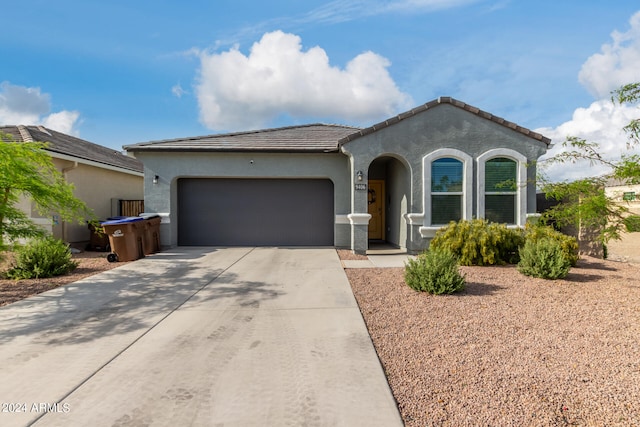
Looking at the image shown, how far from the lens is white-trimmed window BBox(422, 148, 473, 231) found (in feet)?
33.5

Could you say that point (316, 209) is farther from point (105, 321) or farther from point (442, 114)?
point (105, 321)

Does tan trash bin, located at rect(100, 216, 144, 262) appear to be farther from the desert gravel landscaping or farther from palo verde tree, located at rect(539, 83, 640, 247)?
palo verde tree, located at rect(539, 83, 640, 247)

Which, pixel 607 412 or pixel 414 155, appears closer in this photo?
pixel 607 412

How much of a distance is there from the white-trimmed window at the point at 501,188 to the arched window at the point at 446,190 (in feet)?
1.92

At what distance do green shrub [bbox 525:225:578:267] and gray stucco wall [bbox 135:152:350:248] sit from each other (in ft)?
17.5

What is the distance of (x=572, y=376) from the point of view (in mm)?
3266

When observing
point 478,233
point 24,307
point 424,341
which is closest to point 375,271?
point 478,233

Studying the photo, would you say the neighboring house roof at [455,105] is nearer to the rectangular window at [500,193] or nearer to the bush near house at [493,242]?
the rectangular window at [500,193]

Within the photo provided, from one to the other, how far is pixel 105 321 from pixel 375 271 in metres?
5.45

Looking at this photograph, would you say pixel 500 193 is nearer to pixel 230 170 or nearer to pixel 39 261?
pixel 230 170

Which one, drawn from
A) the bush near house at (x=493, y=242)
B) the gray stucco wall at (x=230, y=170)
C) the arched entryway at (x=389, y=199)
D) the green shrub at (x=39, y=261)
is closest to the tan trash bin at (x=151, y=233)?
the gray stucco wall at (x=230, y=170)

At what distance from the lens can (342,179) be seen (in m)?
11.7

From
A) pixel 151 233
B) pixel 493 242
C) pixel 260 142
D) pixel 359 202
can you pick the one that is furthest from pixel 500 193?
pixel 151 233

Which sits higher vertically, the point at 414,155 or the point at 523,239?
the point at 414,155
